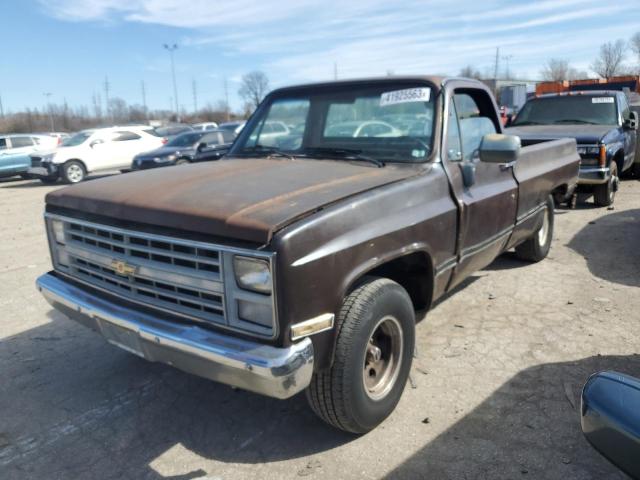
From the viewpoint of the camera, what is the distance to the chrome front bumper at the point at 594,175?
8180 mm

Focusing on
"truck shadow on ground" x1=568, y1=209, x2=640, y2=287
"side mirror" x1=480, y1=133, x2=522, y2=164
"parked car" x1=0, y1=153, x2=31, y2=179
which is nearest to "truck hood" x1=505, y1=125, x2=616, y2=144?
"truck shadow on ground" x1=568, y1=209, x2=640, y2=287

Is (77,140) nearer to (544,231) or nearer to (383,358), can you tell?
(544,231)

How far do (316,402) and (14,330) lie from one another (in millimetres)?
3148

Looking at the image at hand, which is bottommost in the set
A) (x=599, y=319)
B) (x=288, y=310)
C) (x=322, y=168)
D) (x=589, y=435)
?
(x=599, y=319)

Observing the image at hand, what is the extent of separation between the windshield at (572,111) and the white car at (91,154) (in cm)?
1254

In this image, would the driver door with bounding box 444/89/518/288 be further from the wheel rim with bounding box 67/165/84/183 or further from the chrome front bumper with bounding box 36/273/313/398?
the wheel rim with bounding box 67/165/84/183

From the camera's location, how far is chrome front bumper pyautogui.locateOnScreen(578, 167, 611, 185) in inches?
322

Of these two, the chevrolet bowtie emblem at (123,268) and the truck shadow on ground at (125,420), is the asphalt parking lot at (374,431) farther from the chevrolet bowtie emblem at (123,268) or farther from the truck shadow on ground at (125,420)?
the chevrolet bowtie emblem at (123,268)

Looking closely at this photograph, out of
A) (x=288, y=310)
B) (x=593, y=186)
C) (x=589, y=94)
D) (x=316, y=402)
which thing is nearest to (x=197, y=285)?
(x=288, y=310)

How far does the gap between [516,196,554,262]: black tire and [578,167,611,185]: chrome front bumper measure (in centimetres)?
291

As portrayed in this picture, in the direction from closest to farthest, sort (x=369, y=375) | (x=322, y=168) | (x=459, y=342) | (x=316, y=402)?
(x=316, y=402), (x=369, y=375), (x=322, y=168), (x=459, y=342)

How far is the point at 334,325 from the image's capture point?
8.25ft

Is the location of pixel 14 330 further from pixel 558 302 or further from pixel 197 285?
pixel 558 302

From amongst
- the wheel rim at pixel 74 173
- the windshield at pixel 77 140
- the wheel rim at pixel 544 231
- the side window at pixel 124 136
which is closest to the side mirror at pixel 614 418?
the wheel rim at pixel 544 231
